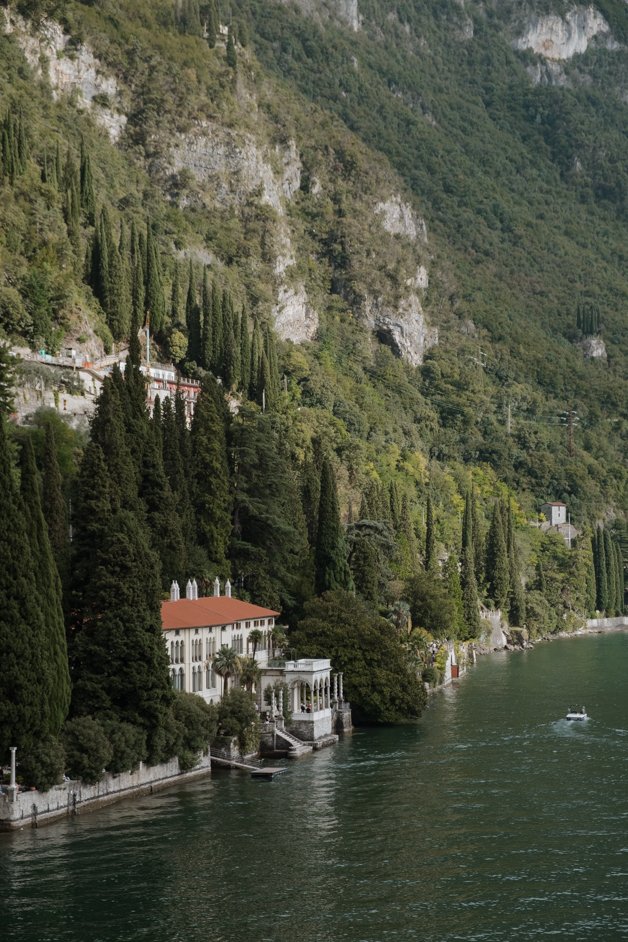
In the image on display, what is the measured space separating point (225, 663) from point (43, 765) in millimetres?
20157

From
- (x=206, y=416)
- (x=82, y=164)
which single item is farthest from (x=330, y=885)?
(x=82, y=164)

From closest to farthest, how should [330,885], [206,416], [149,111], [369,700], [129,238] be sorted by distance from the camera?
[330,885] < [369,700] < [206,416] < [129,238] < [149,111]

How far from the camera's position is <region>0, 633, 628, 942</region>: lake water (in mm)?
46594

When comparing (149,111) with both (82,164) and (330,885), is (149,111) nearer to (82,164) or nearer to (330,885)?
(82,164)

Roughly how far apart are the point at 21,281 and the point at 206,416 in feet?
87.9

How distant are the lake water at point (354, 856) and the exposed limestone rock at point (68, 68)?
125 meters

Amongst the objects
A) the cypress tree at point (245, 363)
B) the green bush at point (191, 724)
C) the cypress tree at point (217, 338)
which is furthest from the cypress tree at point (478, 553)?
the green bush at point (191, 724)

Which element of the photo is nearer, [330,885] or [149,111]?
[330,885]

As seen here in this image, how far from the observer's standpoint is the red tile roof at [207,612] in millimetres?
73875

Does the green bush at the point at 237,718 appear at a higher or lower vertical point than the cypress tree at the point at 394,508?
lower

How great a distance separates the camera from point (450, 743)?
78.6 m

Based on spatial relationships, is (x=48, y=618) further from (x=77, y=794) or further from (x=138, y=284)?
(x=138, y=284)

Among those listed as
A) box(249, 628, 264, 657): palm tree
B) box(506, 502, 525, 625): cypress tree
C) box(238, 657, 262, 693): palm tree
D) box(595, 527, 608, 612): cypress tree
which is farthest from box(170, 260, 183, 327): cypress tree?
box(595, 527, 608, 612): cypress tree

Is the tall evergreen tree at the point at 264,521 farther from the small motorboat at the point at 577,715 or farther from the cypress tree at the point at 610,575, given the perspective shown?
the cypress tree at the point at 610,575
